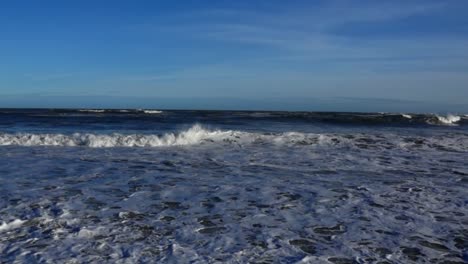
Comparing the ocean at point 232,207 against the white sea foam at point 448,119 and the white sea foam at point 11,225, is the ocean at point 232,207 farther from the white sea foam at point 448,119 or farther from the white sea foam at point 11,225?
the white sea foam at point 448,119

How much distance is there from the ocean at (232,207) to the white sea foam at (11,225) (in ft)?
0.04

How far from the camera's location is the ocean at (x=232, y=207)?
482 cm

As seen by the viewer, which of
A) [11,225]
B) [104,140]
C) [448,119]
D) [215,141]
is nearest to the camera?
[11,225]

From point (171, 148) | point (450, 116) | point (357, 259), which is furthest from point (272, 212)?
point (450, 116)

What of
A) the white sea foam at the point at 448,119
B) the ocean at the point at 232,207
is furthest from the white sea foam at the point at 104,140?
the white sea foam at the point at 448,119

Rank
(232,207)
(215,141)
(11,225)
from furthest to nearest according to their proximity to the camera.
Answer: (215,141)
(232,207)
(11,225)

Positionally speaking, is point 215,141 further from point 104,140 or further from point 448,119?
point 448,119

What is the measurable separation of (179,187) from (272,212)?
86.1 inches

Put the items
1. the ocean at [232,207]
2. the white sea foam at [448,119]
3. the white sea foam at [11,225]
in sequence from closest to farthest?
the ocean at [232,207] < the white sea foam at [11,225] < the white sea foam at [448,119]

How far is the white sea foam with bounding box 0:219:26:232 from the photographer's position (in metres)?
5.37

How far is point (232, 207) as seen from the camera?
6680 millimetres

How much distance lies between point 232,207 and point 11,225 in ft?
9.03

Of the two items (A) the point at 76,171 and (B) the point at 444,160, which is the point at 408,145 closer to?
(B) the point at 444,160

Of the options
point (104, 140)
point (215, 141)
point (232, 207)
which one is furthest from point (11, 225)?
point (215, 141)
